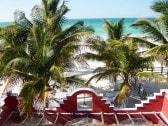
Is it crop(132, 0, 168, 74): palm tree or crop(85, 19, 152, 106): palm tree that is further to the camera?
crop(132, 0, 168, 74): palm tree

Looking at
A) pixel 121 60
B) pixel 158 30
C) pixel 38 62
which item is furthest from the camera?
pixel 158 30

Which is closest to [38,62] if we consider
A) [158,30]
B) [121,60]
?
[121,60]

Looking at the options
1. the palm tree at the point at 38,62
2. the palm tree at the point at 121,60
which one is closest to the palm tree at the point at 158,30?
the palm tree at the point at 121,60

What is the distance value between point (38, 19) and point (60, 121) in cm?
583

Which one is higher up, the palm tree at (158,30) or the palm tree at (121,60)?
the palm tree at (158,30)

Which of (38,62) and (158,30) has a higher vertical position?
(158,30)

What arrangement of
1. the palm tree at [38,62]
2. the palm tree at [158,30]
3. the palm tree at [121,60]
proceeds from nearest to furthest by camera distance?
1. the palm tree at [38,62]
2. the palm tree at [121,60]
3. the palm tree at [158,30]

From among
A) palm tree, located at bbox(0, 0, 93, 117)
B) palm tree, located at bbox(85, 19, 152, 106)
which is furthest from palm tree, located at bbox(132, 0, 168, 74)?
palm tree, located at bbox(0, 0, 93, 117)

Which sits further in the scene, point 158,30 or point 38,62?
point 158,30

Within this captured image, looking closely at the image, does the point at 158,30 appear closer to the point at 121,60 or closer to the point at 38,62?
the point at 121,60

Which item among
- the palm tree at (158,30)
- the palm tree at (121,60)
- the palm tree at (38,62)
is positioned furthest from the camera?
the palm tree at (158,30)

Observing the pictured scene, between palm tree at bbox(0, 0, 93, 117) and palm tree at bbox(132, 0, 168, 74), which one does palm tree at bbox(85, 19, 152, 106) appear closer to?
palm tree at bbox(132, 0, 168, 74)

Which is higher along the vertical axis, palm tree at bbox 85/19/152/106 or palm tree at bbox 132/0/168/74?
palm tree at bbox 132/0/168/74

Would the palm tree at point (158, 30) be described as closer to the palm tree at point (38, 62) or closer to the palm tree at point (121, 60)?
the palm tree at point (121, 60)
